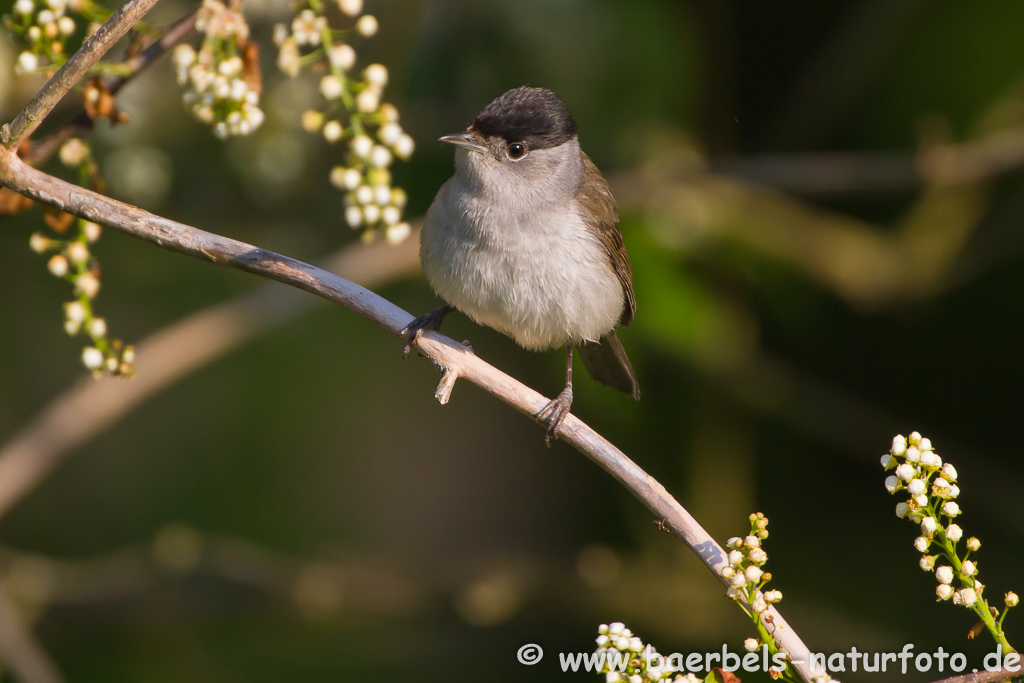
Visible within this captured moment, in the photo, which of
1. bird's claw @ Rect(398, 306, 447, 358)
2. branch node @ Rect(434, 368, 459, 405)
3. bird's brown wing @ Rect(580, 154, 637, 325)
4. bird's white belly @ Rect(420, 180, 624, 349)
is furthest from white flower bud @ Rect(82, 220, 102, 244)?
bird's brown wing @ Rect(580, 154, 637, 325)

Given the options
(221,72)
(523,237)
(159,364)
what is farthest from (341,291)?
(159,364)

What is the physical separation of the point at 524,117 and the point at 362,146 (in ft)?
3.94

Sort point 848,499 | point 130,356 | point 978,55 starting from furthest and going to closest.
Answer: point 848,499 < point 978,55 < point 130,356

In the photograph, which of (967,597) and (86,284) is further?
(86,284)

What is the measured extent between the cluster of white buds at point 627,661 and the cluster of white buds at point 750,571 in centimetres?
17

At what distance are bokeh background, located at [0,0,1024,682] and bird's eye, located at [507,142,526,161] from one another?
112cm

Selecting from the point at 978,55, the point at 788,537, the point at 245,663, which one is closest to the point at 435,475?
the point at 245,663

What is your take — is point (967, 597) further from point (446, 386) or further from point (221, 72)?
point (221, 72)

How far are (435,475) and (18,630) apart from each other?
2.85m

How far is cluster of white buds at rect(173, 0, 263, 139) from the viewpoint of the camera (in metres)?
2.00

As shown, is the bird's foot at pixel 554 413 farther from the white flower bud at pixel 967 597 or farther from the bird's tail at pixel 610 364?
the white flower bud at pixel 967 597

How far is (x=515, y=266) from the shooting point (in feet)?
9.53

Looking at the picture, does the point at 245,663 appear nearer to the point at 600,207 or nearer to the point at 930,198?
the point at 600,207

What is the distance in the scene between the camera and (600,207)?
3.38m
